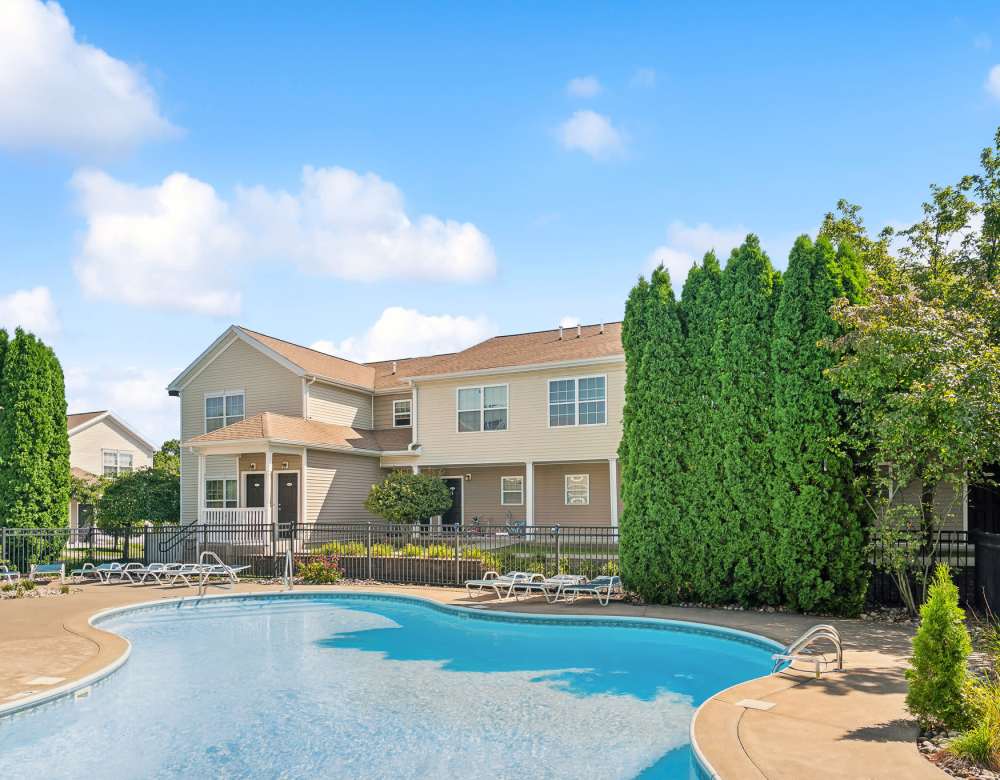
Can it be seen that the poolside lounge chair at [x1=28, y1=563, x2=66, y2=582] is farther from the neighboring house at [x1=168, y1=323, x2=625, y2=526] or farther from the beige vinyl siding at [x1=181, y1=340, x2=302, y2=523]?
the beige vinyl siding at [x1=181, y1=340, x2=302, y2=523]

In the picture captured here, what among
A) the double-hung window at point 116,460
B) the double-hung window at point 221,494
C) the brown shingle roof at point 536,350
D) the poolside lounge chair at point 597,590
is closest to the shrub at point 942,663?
the poolside lounge chair at point 597,590

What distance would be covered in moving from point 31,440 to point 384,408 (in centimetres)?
1210

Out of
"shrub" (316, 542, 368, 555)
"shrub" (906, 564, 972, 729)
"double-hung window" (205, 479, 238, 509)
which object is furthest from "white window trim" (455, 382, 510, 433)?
"shrub" (906, 564, 972, 729)

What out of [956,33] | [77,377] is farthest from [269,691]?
[77,377]

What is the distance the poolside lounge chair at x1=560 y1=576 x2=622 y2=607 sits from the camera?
14.7 m

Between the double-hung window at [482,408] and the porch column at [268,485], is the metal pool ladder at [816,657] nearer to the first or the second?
the double-hung window at [482,408]

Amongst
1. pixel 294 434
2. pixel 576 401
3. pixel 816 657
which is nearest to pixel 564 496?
pixel 576 401

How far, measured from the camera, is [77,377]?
23.6 metres

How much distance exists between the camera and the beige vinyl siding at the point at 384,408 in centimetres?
2898

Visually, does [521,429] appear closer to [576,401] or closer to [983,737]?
[576,401]

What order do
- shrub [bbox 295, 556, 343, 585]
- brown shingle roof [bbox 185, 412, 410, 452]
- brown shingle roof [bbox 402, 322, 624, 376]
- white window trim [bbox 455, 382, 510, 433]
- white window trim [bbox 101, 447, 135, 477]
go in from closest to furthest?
shrub [bbox 295, 556, 343, 585] < brown shingle roof [bbox 185, 412, 410, 452] < brown shingle roof [bbox 402, 322, 624, 376] < white window trim [bbox 455, 382, 510, 433] < white window trim [bbox 101, 447, 135, 477]

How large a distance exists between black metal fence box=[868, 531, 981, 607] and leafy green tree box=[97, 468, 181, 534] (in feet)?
79.2

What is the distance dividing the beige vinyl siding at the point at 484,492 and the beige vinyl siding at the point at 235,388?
6.08 meters

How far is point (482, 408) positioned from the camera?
25625 millimetres
